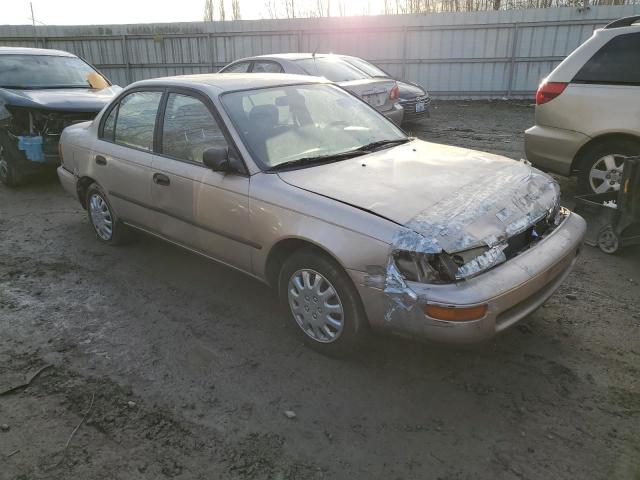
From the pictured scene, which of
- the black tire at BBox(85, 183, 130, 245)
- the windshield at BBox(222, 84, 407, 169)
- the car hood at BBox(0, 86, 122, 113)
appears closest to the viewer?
the windshield at BBox(222, 84, 407, 169)

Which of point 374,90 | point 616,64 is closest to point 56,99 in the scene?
point 374,90

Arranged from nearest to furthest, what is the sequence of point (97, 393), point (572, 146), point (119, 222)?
point (97, 393) → point (119, 222) → point (572, 146)

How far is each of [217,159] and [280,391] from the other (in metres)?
1.51

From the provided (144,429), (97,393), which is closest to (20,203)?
(97,393)

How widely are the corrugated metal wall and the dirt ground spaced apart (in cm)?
1090

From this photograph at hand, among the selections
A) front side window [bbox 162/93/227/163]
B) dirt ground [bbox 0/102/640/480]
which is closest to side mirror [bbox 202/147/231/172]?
front side window [bbox 162/93/227/163]

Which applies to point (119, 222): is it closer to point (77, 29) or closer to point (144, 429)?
point (144, 429)

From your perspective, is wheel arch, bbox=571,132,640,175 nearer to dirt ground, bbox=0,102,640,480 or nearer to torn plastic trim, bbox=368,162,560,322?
dirt ground, bbox=0,102,640,480

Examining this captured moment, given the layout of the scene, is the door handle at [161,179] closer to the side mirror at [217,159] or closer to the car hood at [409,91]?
the side mirror at [217,159]

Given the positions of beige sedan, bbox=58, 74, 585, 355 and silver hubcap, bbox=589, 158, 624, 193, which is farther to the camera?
silver hubcap, bbox=589, 158, 624, 193

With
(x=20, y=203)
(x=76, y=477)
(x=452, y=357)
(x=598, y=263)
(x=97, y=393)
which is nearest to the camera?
(x=76, y=477)

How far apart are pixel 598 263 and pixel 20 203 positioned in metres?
6.57

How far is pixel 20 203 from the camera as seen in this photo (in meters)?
6.52

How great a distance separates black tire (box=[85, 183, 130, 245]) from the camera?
15.6 feet
